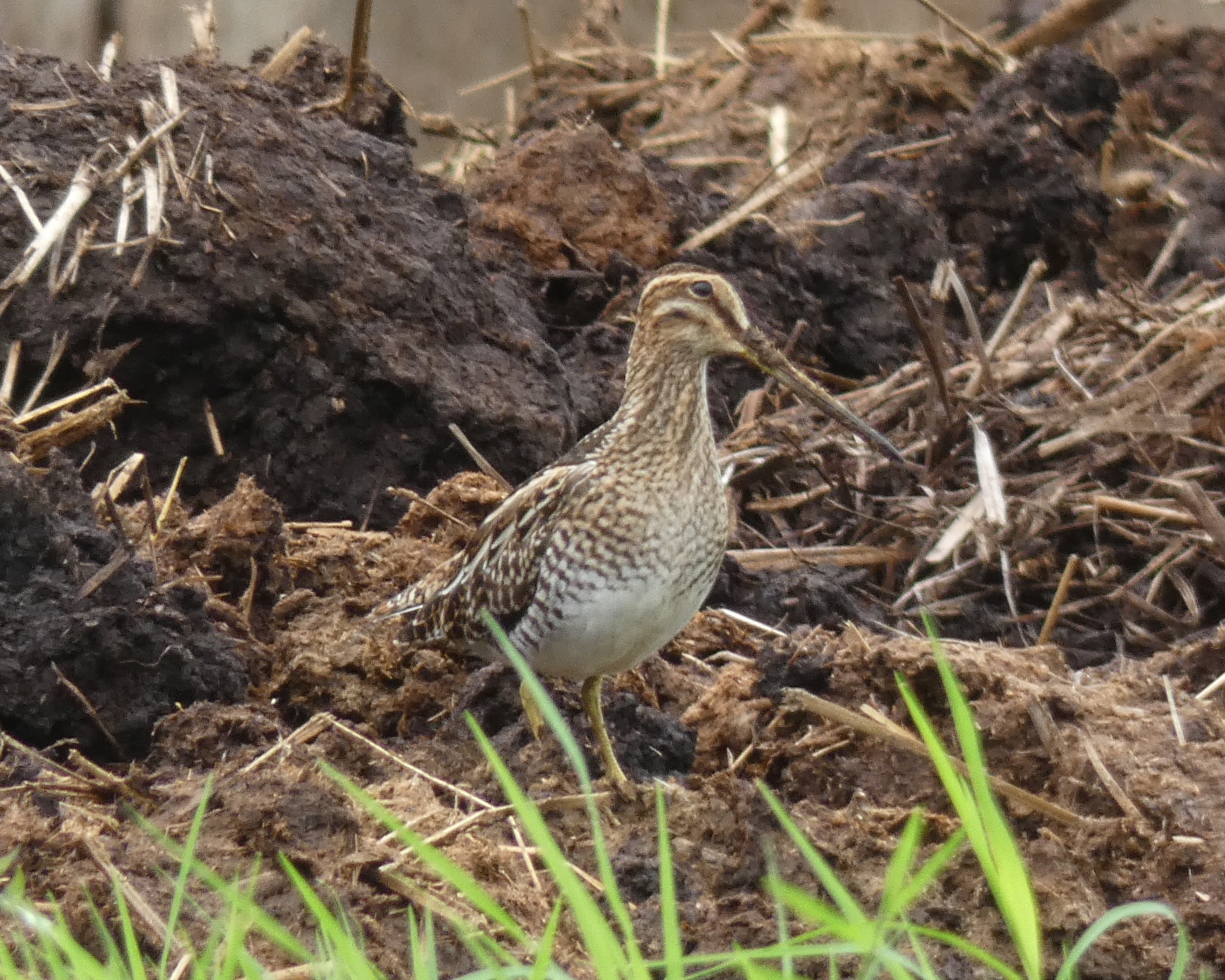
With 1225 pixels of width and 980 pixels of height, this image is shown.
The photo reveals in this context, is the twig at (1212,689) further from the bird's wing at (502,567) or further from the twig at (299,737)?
the twig at (299,737)

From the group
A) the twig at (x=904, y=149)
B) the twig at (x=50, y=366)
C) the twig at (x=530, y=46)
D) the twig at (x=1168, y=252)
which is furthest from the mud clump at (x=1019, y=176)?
the twig at (x=50, y=366)

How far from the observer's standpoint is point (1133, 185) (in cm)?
794

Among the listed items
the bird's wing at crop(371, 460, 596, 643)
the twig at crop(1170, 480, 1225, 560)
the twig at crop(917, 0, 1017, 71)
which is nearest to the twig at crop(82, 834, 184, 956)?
the bird's wing at crop(371, 460, 596, 643)

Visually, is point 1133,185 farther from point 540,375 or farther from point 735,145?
point 540,375

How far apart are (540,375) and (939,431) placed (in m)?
1.23

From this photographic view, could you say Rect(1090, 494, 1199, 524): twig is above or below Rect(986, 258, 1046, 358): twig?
below

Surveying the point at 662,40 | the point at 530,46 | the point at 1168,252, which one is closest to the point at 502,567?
the point at 1168,252

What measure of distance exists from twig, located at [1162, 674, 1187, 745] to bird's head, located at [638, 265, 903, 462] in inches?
33.6

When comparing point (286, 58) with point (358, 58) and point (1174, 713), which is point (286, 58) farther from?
point (1174, 713)

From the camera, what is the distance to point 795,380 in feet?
14.6

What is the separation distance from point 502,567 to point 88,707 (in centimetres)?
96

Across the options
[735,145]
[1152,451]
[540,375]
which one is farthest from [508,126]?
[1152,451]

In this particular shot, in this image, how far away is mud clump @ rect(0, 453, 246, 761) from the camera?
160 inches

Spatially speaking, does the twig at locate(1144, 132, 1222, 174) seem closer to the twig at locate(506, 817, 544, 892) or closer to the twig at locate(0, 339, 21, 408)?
the twig at locate(0, 339, 21, 408)
